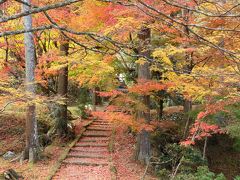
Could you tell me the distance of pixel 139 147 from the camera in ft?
36.0

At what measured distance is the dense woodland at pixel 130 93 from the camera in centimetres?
873

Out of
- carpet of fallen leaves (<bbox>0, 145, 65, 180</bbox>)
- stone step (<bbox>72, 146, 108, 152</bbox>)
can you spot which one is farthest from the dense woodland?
stone step (<bbox>72, 146, 108, 152</bbox>)

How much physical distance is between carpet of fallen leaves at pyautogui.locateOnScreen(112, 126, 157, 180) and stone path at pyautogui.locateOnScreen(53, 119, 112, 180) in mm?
367

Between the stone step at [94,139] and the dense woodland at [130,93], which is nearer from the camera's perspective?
the dense woodland at [130,93]

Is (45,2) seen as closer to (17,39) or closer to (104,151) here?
(17,39)

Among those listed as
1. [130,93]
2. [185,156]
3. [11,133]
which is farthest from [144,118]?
[11,133]

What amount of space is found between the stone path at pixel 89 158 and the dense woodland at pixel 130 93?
0.34ft

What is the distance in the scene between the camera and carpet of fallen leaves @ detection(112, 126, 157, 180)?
9.89 m

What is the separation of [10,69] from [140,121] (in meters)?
6.42

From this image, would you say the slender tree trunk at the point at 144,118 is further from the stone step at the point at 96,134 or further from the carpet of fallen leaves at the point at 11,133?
the carpet of fallen leaves at the point at 11,133

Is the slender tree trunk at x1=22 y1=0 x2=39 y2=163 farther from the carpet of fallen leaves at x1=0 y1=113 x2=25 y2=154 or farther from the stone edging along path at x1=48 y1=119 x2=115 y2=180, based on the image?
the carpet of fallen leaves at x1=0 y1=113 x2=25 y2=154

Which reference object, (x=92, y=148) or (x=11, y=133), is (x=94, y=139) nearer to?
(x=92, y=148)

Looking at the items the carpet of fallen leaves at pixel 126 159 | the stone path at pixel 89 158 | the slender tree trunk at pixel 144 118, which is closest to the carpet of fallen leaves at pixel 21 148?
the stone path at pixel 89 158

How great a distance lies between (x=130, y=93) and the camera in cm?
1108
